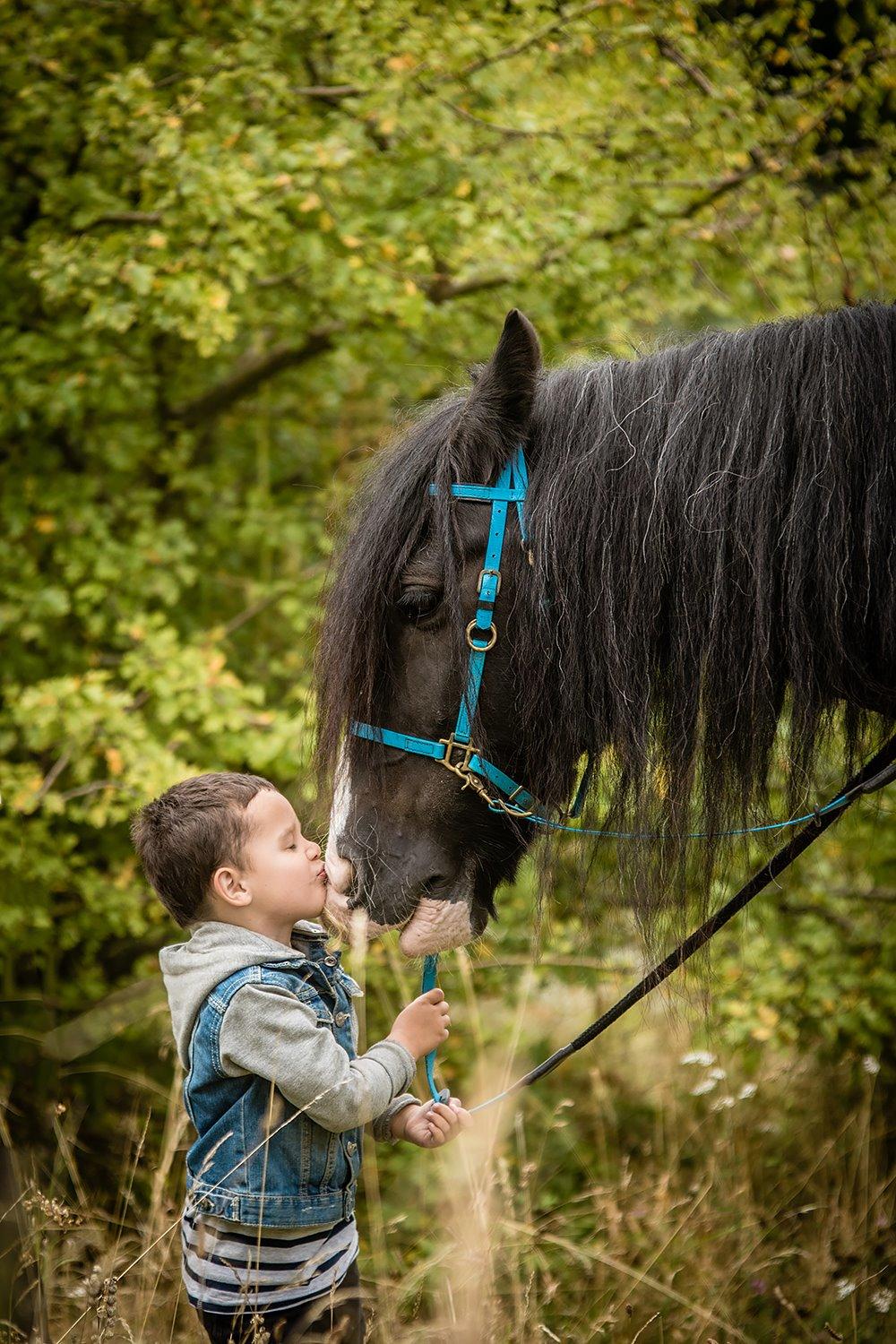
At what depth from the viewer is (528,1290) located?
7.00ft

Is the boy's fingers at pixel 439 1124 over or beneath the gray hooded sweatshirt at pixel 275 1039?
beneath

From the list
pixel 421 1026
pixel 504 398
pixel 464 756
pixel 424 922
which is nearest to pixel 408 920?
pixel 424 922

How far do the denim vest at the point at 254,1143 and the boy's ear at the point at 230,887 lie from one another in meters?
0.11

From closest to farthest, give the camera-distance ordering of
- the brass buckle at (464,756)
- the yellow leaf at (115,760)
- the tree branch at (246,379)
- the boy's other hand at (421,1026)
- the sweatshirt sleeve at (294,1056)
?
the sweatshirt sleeve at (294,1056) < the boy's other hand at (421,1026) < the brass buckle at (464,756) < the yellow leaf at (115,760) < the tree branch at (246,379)

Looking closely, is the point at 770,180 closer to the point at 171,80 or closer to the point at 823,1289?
the point at 171,80

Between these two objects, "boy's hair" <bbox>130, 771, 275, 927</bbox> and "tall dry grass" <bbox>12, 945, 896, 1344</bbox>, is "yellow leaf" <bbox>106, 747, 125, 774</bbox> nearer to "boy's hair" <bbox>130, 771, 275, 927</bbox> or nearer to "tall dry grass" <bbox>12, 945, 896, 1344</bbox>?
"tall dry grass" <bbox>12, 945, 896, 1344</bbox>

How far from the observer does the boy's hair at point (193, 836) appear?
176 centimetres

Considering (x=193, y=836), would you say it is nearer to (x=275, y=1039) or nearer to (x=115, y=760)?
(x=275, y=1039)

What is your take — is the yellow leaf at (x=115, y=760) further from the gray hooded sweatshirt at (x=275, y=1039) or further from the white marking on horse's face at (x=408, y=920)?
the gray hooded sweatshirt at (x=275, y=1039)

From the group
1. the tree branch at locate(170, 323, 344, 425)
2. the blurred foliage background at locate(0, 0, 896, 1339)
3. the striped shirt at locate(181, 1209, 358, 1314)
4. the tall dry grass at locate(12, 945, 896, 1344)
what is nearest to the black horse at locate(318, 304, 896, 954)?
the tall dry grass at locate(12, 945, 896, 1344)

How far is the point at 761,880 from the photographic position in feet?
6.70

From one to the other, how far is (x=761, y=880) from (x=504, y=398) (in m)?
1.02

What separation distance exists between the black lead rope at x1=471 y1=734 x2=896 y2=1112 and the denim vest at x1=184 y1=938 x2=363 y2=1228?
0.35 metres

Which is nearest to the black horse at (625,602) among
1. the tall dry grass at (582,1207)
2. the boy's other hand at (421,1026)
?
the boy's other hand at (421,1026)
